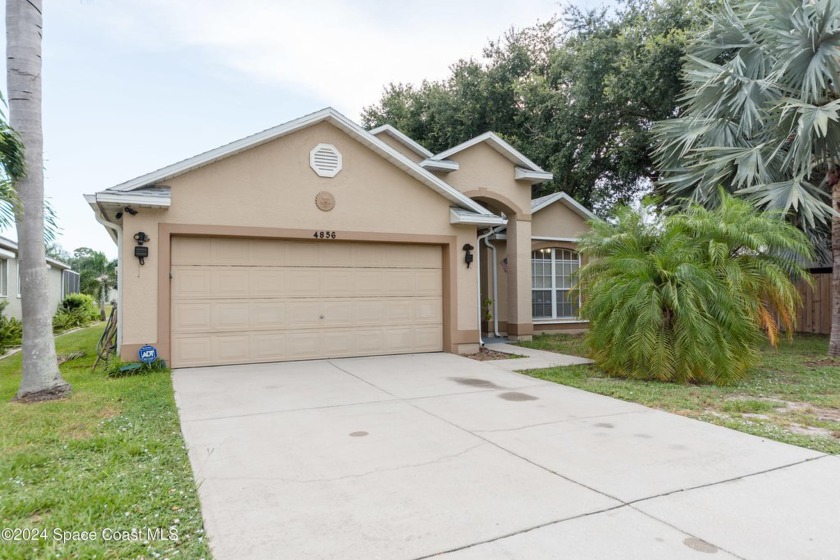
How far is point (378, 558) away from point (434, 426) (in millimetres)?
2705

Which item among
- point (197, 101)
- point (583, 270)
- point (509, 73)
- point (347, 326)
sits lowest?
point (347, 326)

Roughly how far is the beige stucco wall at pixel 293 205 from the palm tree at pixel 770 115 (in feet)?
17.8

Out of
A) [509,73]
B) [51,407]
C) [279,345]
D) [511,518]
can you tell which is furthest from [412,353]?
[509,73]

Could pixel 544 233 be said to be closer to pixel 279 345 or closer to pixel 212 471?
pixel 279 345

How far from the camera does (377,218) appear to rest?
10438 millimetres

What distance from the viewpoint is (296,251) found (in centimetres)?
997

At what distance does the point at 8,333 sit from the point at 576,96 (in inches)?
712

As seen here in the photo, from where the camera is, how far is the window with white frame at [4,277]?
15.1 m

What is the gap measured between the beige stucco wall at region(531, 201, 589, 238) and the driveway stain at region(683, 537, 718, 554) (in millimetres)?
12723

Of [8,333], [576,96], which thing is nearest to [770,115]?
[576,96]

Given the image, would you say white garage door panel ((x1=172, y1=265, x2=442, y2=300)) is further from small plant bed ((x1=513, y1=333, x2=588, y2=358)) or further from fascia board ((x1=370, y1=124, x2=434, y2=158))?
fascia board ((x1=370, y1=124, x2=434, y2=158))

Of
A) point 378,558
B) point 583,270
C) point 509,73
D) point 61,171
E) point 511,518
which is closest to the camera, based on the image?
point 378,558

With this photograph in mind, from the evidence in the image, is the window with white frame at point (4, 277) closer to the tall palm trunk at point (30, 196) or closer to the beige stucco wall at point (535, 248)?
the tall palm trunk at point (30, 196)

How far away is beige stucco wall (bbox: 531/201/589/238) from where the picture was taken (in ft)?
50.8
